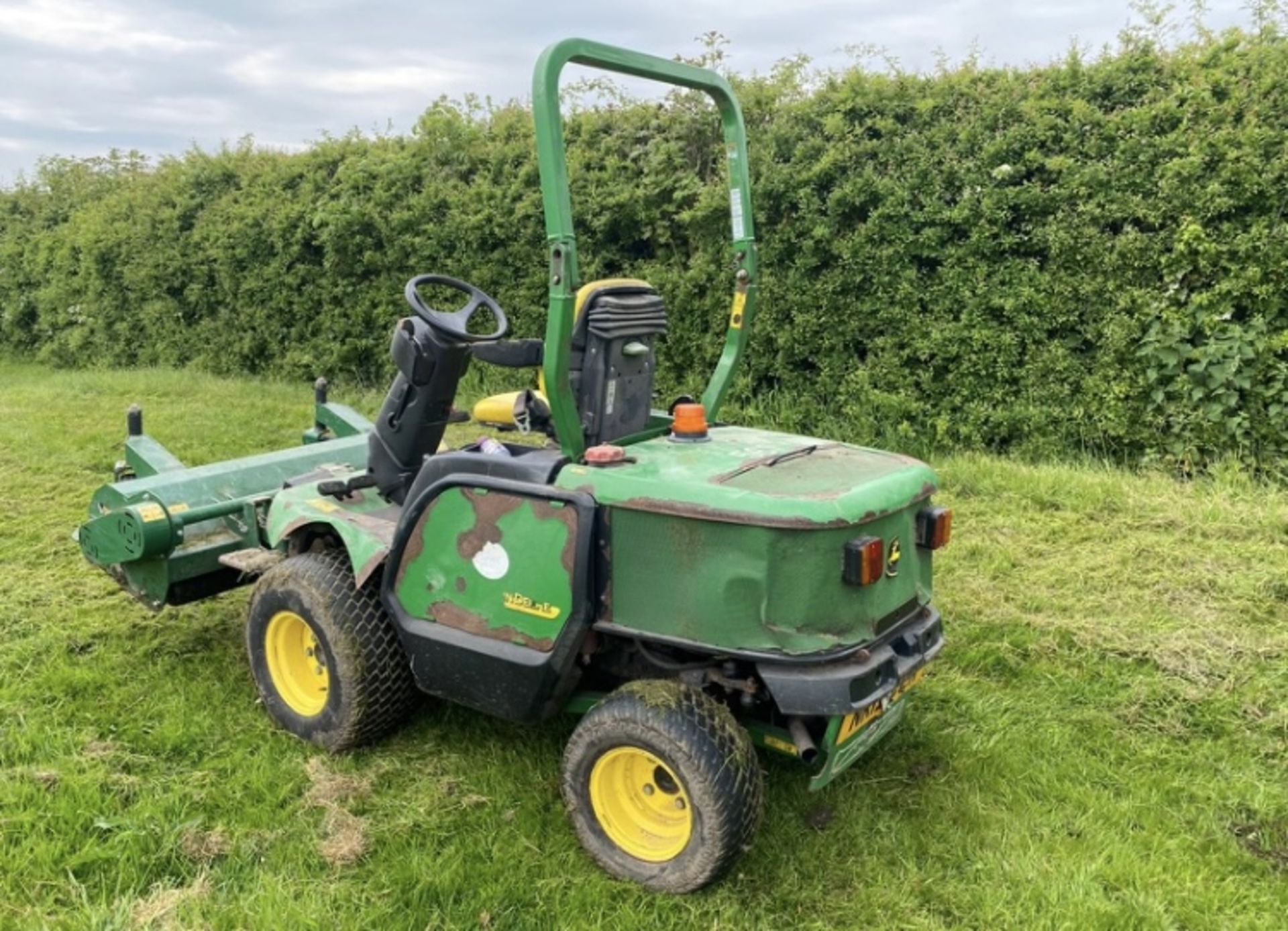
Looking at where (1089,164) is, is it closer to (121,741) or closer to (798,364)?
(798,364)

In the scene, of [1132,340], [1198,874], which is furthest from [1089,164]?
[1198,874]

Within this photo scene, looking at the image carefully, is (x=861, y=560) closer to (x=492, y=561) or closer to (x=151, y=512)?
(x=492, y=561)

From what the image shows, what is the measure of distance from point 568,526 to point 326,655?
3.60ft

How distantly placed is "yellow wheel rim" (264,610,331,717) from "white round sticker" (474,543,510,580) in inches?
35.3

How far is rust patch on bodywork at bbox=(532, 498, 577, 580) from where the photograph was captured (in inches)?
112

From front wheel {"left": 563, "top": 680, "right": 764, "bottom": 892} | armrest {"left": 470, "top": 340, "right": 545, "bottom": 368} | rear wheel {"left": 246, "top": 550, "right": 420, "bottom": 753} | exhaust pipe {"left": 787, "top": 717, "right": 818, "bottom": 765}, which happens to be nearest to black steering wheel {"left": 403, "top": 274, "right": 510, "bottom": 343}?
armrest {"left": 470, "top": 340, "right": 545, "bottom": 368}

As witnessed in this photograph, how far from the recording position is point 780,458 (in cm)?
306

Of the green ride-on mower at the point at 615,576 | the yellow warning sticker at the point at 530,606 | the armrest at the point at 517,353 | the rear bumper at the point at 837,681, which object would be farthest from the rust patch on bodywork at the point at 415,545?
the rear bumper at the point at 837,681

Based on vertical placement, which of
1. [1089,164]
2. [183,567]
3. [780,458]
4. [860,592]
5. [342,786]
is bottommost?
[342,786]

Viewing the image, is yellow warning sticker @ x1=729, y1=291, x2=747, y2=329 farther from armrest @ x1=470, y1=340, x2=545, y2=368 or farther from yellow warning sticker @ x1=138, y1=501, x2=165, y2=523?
yellow warning sticker @ x1=138, y1=501, x2=165, y2=523

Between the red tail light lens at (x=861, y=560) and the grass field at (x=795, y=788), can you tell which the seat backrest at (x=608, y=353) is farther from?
the grass field at (x=795, y=788)

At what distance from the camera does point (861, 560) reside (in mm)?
2666

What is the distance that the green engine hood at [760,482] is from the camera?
8.62 feet

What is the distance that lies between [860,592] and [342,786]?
1733 mm
